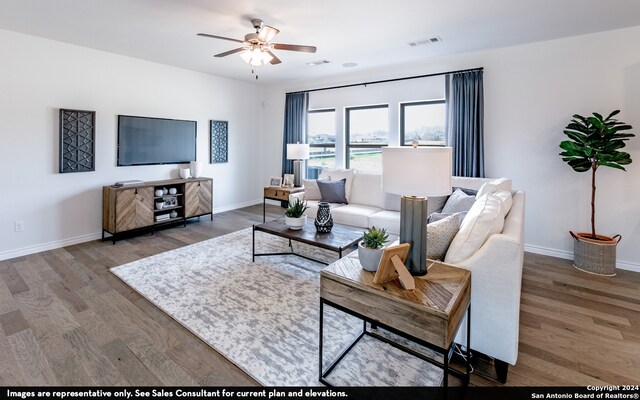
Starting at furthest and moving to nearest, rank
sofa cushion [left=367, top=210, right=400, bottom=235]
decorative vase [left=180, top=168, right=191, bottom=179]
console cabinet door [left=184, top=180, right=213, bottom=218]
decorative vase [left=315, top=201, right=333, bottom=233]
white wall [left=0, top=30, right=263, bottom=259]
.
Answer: decorative vase [left=180, top=168, right=191, bottom=179] < console cabinet door [left=184, top=180, right=213, bottom=218] < sofa cushion [left=367, top=210, right=400, bottom=235] < white wall [left=0, top=30, right=263, bottom=259] < decorative vase [left=315, top=201, right=333, bottom=233]

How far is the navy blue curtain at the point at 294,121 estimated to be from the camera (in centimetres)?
632

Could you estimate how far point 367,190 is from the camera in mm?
4750

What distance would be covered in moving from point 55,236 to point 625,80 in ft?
24.2

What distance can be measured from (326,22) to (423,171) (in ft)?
8.23

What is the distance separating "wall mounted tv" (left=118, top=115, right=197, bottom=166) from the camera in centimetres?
476

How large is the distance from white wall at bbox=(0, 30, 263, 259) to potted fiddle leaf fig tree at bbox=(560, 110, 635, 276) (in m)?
5.80

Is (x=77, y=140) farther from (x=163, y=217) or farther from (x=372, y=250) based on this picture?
(x=372, y=250)

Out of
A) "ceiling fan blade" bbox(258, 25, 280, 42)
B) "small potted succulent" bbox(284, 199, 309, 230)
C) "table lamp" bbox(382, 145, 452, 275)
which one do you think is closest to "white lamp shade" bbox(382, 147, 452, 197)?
"table lamp" bbox(382, 145, 452, 275)

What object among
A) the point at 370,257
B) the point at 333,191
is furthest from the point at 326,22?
the point at 370,257

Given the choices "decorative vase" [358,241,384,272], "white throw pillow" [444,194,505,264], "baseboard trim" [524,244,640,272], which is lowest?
"baseboard trim" [524,244,640,272]

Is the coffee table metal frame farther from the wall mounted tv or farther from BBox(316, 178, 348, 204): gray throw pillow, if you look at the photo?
the wall mounted tv

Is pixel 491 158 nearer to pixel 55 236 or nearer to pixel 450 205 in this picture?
pixel 450 205

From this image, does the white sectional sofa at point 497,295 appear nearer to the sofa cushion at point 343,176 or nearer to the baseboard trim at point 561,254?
the baseboard trim at point 561,254

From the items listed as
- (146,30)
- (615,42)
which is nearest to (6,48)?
(146,30)
